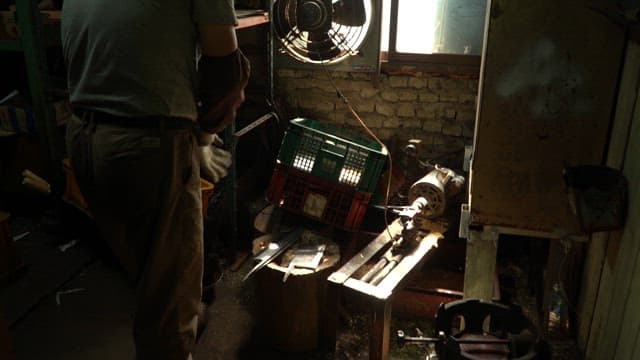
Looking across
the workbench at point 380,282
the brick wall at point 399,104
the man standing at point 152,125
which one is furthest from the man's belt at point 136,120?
the brick wall at point 399,104

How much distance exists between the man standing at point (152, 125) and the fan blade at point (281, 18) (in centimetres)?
183

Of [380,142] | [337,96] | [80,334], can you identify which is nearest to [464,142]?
[380,142]

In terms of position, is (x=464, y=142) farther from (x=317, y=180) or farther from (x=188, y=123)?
(x=188, y=123)

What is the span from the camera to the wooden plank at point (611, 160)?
1.95 meters

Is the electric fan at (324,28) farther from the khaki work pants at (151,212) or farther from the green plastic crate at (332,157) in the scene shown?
the khaki work pants at (151,212)

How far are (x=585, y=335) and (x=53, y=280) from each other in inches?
122

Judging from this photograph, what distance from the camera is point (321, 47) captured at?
4191 mm

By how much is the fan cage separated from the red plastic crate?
977 mm

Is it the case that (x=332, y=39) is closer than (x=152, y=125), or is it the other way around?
(x=152, y=125)

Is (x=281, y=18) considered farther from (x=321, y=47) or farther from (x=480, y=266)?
(x=480, y=266)

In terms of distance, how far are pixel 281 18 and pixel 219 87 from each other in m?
1.97

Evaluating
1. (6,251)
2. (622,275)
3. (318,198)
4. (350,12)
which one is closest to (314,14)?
(350,12)

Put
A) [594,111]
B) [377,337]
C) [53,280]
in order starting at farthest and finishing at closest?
1. [53,280]
2. [377,337]
3. [594,111]

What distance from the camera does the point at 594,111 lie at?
2178 millimetres
